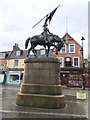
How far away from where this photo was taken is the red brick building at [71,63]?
42.0 m

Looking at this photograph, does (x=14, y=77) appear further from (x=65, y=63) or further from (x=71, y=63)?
(x=71, y=63)

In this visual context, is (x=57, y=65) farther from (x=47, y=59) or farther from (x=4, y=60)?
(x=4, y=60)

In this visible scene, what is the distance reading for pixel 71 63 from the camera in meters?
44.0

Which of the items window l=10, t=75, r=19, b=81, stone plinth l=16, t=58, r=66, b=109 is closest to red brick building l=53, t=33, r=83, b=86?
window l=10, t=75, r=19, b=81

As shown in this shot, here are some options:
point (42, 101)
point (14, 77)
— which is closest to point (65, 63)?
point (14, 77)

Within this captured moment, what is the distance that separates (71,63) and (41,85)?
31819 millimetres

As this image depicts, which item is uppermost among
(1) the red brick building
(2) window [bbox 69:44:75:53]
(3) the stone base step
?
(2) window [bbox 69:44:75:53]

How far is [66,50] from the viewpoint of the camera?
149 ft

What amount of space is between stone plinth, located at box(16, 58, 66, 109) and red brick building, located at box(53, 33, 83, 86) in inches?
1142

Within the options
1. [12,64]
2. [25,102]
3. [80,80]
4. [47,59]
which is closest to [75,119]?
[25,102]

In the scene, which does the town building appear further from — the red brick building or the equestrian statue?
the equestrian statue

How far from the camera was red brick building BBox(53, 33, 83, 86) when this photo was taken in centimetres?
4200

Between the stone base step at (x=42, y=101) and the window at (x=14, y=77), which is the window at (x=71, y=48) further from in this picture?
the stone base step at (x=42, y=101)

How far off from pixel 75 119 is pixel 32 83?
14.4 feet
